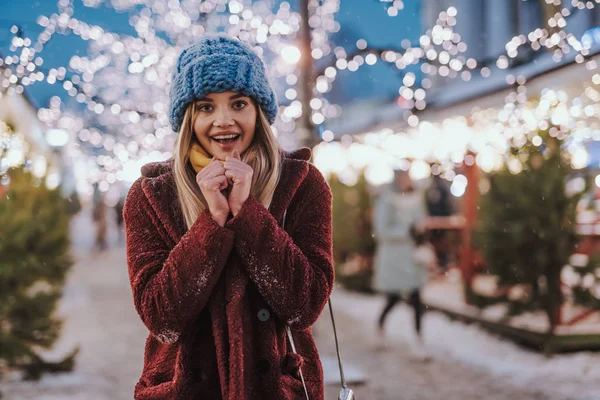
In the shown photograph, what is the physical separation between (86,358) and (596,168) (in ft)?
20.1

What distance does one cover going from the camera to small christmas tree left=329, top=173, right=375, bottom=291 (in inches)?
410

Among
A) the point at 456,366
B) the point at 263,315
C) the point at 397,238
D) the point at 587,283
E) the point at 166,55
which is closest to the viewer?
the point at 263,315

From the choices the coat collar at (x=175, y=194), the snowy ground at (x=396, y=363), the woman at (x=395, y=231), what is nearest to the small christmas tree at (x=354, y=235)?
the snowy ground at (x=396, y=363)

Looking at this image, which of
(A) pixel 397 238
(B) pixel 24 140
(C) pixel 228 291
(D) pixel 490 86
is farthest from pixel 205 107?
(D) pixel 490 86

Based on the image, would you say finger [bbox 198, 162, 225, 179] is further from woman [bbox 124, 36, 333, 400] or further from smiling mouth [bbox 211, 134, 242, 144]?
smiling mouth [bbox 211, 134, 242, 144]

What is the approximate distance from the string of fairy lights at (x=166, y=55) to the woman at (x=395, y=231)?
2.91ft

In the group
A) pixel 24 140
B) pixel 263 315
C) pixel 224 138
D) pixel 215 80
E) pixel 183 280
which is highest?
pixel 24 140

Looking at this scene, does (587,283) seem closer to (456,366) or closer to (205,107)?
(456,366)

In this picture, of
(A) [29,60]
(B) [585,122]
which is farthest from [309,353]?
(B) [585,122]

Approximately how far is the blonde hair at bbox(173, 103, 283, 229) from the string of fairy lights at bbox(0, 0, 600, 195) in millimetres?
2612

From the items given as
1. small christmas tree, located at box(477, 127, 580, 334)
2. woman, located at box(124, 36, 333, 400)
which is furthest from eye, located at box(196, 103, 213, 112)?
small christmas tree, located at box(477, 127, 580, 334)

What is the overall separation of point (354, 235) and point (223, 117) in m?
9.13

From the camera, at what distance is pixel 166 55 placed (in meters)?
5.66

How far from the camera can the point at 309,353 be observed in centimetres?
168
